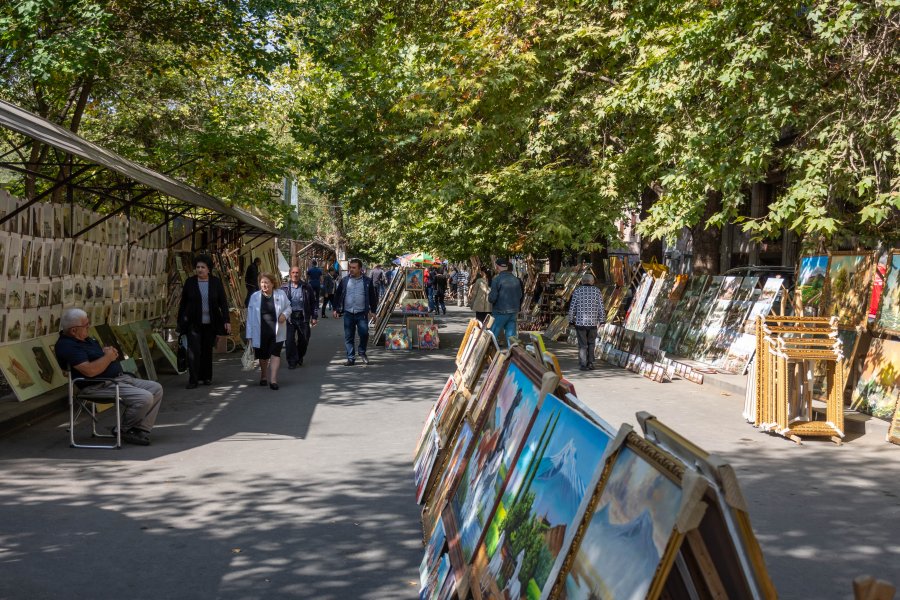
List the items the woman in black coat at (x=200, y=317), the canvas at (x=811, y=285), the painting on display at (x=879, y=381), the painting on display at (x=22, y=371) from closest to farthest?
the painting on display at (x=22, y=371) < the painting on display at (x=879, y=381) < the woman in black coat at (x=200, y=317) < the canvas at (x=811, y=285)

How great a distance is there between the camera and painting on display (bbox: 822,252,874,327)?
495 inches

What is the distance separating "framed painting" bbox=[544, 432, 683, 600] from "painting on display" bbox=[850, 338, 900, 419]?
9689 millimetres

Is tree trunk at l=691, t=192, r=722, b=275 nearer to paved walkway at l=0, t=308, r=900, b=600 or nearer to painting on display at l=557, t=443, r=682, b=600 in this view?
paved walkway at l=0, t=308, r=900, b=600

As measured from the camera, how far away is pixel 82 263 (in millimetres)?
13070

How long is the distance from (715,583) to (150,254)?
15.7 meters

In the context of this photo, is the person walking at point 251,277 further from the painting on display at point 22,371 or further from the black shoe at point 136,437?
the black shoe at point 136,437

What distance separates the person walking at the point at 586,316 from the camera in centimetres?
1694

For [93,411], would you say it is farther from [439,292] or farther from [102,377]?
[439,292]

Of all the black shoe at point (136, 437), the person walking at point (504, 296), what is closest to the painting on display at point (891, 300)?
the person walking at point (504, 296)

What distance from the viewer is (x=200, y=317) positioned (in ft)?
44.5

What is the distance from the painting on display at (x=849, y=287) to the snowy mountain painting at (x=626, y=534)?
1076cm

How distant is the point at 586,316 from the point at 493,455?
502 inches

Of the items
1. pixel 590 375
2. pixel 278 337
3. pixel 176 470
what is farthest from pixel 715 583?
pixel 590 375

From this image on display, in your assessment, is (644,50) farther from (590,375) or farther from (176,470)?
(176,470)
